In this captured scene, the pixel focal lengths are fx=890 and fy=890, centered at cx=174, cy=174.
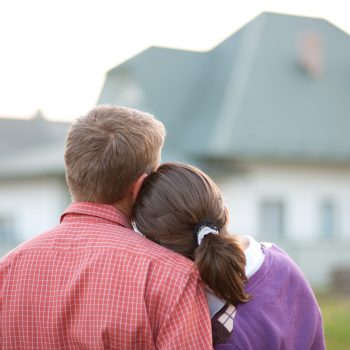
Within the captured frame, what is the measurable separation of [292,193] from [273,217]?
2.69 ft

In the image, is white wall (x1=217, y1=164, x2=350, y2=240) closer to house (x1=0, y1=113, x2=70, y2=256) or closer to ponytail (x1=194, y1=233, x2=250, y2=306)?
house (x1=0, y1=113, x2=70, y2=256)

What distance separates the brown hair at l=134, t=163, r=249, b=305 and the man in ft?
0.20

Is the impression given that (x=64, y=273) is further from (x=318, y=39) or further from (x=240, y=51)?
(x=318, y=39)

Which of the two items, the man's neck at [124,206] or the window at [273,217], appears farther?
the window at [273,217]

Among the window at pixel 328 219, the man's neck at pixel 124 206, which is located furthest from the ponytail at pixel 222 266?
the window at pixel 328 219

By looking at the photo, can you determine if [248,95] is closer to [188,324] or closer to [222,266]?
[222,266]

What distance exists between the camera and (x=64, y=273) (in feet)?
9.25

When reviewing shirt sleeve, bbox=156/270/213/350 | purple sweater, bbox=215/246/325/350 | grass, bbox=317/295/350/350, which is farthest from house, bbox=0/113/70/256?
shirt sleeve, bbox=156/270/213/350

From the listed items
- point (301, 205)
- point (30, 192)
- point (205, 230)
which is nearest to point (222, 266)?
point (205, 230)

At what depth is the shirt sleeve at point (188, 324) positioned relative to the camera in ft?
8.93

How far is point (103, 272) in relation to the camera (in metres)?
2.79

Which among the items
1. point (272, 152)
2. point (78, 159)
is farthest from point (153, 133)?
point (272, 152)

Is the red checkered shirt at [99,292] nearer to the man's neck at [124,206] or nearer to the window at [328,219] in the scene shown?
the man's neck at [124,206]

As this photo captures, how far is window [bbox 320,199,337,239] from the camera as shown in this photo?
24.0 m
